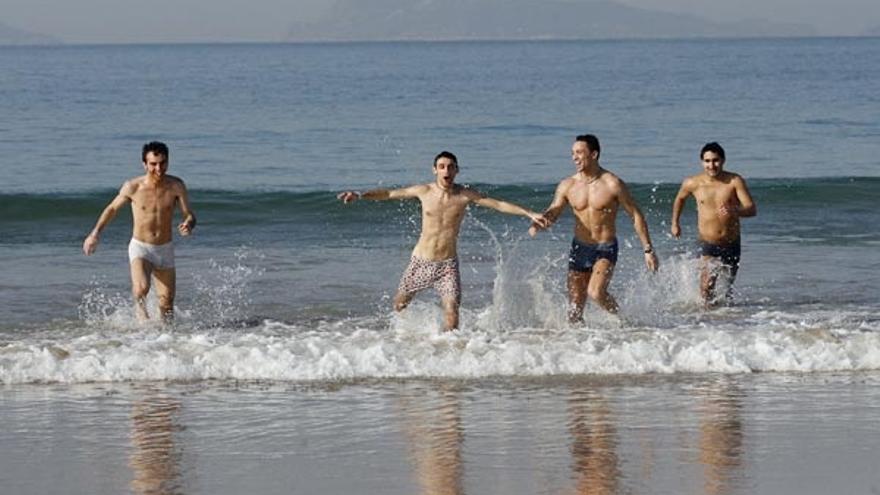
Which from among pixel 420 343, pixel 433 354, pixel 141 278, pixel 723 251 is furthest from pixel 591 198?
pixel 141 278

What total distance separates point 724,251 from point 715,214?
1.10 ft

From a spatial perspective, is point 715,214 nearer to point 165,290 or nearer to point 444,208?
point 444,208

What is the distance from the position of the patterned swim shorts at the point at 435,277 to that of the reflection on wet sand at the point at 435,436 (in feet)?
4.83

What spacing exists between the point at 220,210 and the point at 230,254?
13.4 feet

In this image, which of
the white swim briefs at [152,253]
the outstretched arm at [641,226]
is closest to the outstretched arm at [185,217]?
the white swim briefs at [152,253]

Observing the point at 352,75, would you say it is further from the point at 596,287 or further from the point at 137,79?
the point at 596,287

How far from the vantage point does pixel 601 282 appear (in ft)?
37.2

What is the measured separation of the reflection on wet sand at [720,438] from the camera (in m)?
7.19

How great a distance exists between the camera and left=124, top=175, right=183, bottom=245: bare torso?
A: 1154 centimetres

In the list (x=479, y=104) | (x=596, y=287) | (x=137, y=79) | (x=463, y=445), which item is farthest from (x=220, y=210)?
(x=137, y=79)

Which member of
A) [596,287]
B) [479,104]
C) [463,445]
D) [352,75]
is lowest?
[463,445]

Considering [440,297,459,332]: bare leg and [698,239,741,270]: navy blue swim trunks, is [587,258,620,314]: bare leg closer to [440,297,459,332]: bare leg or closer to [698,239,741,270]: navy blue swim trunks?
[440,297,459,332]: bare leg

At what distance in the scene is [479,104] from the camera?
4556 cm

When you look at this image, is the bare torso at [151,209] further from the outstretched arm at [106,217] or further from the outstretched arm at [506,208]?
the outstretched arm at [506,208]
